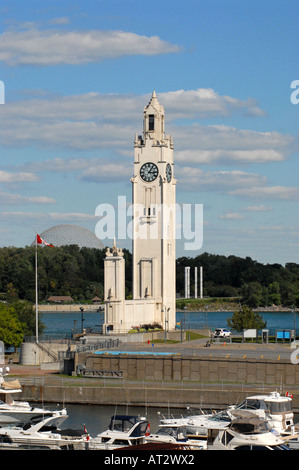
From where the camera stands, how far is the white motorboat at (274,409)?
38891mm

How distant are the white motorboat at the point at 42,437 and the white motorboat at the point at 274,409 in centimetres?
734

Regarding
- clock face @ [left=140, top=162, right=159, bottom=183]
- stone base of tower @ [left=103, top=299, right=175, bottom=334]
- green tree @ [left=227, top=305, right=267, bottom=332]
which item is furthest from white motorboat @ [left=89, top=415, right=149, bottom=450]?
green tree @ [left=227, top=305, right=267, bottom=332]

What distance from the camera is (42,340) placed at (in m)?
72.2

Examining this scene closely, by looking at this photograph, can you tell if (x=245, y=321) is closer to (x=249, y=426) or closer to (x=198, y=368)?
(x=198, y=368)

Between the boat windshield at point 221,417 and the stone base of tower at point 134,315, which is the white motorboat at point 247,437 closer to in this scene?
the boat windshield at point 221,417

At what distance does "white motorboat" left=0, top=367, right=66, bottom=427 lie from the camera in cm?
4083

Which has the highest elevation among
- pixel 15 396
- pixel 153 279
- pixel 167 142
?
pixel 167 142

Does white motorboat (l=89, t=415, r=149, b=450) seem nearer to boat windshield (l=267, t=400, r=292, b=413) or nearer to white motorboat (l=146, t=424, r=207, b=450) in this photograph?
white motorboat (l=146, t=424, r=207, b=450)

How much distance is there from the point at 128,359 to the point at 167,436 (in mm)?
23499

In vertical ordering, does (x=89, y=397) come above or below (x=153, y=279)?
below

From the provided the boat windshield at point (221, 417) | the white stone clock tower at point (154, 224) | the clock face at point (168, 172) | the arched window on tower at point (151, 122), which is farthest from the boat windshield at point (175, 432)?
the arched window on tower at point (151, 122)

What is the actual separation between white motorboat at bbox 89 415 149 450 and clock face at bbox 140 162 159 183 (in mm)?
51528
